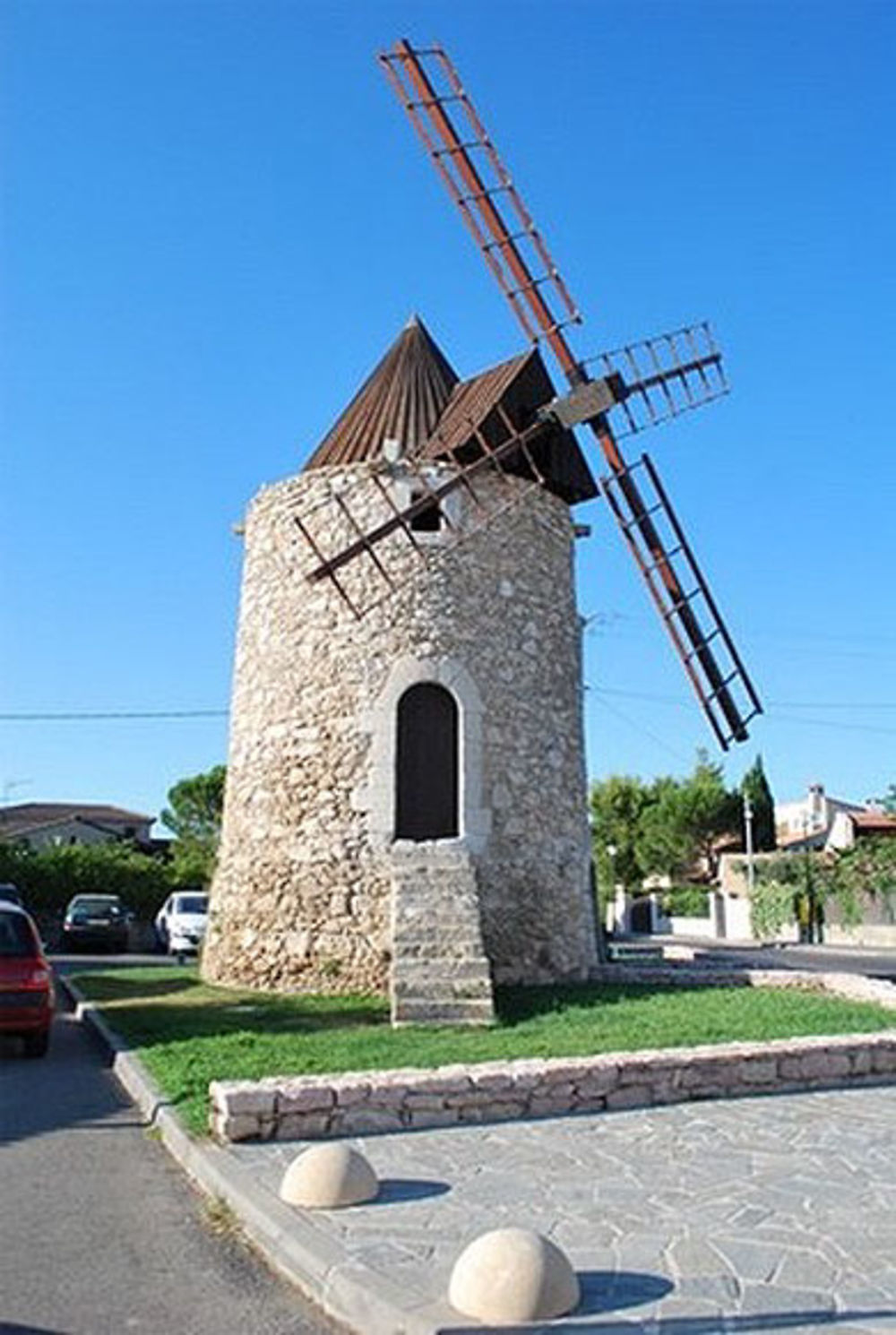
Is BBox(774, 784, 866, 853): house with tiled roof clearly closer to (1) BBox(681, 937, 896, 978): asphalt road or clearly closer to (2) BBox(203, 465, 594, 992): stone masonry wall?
(1) BBox(681, 937, 896, 978): asphalt road

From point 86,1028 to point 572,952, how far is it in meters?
6.42

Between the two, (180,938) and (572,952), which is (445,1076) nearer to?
A: (572,952)

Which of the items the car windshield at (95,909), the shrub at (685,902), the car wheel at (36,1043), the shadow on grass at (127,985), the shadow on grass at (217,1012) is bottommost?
the car wheel at (36,1043)

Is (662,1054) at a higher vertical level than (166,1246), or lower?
higher

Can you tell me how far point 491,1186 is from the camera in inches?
237

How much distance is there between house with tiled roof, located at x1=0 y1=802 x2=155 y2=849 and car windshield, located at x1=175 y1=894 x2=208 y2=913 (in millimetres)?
34711

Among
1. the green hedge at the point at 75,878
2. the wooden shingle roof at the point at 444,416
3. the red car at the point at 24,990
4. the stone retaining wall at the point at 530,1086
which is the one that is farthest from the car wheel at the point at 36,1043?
the green hedge at the point at 75,878

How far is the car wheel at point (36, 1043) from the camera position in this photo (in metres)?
11.0

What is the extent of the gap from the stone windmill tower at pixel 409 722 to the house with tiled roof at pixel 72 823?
156 ft

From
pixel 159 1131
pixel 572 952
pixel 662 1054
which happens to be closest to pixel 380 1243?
pixel 159 1131

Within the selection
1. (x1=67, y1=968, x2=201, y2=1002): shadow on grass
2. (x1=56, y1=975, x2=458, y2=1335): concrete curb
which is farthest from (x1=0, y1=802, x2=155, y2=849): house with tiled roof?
(x1=56, y1=975, x2=458, y2=1335): concrete curb

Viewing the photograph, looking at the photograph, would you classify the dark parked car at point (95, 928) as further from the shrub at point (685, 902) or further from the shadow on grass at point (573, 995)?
the shrub at point (685, 902)

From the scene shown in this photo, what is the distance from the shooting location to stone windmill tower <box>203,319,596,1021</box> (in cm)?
1478

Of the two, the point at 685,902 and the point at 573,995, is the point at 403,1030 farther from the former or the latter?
the point at 685,902
